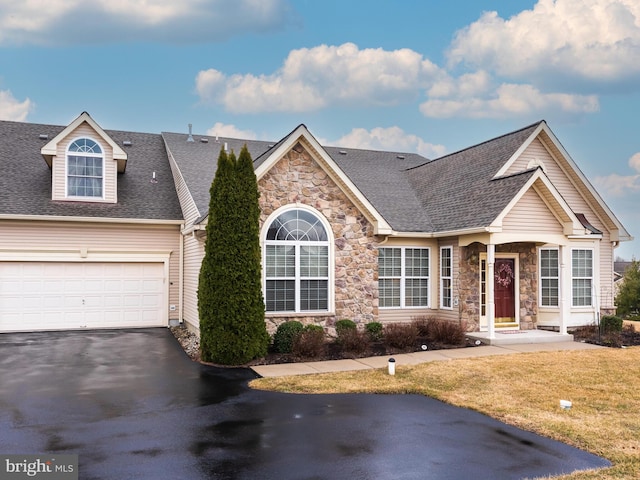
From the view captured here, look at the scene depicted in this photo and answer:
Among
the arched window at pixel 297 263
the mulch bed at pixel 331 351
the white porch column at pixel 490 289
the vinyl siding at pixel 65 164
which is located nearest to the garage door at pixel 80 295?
the vinyl siding at pixel 65 164

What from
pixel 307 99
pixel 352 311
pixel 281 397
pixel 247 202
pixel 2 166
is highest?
pixel 307 99

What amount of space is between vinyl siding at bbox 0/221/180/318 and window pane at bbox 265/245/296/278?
5729mm

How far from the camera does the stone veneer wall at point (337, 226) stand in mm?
14031

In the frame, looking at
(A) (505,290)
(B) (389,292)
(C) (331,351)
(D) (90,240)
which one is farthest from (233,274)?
(A) (505,290)

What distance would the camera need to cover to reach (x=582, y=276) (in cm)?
1764

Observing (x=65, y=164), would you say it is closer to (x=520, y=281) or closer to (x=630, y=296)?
(x=520, y=281)

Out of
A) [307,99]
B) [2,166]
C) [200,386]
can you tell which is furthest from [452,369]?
[307,99]

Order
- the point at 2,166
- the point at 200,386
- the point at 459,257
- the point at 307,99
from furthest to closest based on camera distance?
the point at 307,99 → the point at 2,166 → the point at 459,257 → the point at 200,386

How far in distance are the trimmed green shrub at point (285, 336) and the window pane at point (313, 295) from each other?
3.34 ft

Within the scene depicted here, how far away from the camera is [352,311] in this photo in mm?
14938

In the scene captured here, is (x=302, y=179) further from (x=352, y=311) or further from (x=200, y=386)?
(x=200, y=386)

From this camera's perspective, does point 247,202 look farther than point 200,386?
Yes

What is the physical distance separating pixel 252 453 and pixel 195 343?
8584mm

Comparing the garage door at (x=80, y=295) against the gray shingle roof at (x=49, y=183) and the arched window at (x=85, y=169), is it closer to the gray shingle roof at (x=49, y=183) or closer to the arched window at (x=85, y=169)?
the gray shingle roof at (x=49, y=183)
